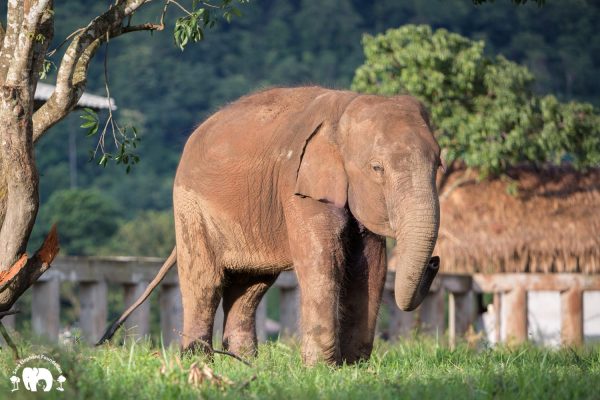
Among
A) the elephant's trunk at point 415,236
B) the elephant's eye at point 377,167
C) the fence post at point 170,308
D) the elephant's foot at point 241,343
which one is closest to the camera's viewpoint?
the elephant's trunk at point 415,236

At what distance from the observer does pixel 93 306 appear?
1376cm

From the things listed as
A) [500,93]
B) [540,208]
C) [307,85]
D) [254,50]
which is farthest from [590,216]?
[254,50]

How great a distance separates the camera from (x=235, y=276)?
32.0ft

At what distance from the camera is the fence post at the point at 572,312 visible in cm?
1803

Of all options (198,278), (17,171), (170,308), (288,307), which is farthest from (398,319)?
(17,171)

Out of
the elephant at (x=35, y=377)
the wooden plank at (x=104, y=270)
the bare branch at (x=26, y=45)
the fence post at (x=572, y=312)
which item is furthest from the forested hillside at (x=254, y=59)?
the elephant at (x=35, y=377)

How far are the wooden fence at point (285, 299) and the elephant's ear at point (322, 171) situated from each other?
192 cm

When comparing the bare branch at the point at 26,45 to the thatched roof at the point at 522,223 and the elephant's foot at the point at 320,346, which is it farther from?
the thatched roof at the point at 522,223

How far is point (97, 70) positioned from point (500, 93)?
156 feet

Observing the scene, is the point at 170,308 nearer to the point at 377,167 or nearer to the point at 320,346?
the point at 320,346

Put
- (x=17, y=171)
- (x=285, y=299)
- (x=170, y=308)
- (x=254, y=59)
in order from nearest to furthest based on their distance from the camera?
1. (x=17, y=171)
2. (x=170, y=308)
3. (x=285, y=299)
4. (x=254, y=59)

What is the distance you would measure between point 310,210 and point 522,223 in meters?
13.1

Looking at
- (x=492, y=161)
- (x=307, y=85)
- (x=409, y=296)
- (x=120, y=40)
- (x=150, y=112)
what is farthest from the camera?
(x=120, y=40)

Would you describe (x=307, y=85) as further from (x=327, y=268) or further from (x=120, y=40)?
→ (x=120, y=40)
